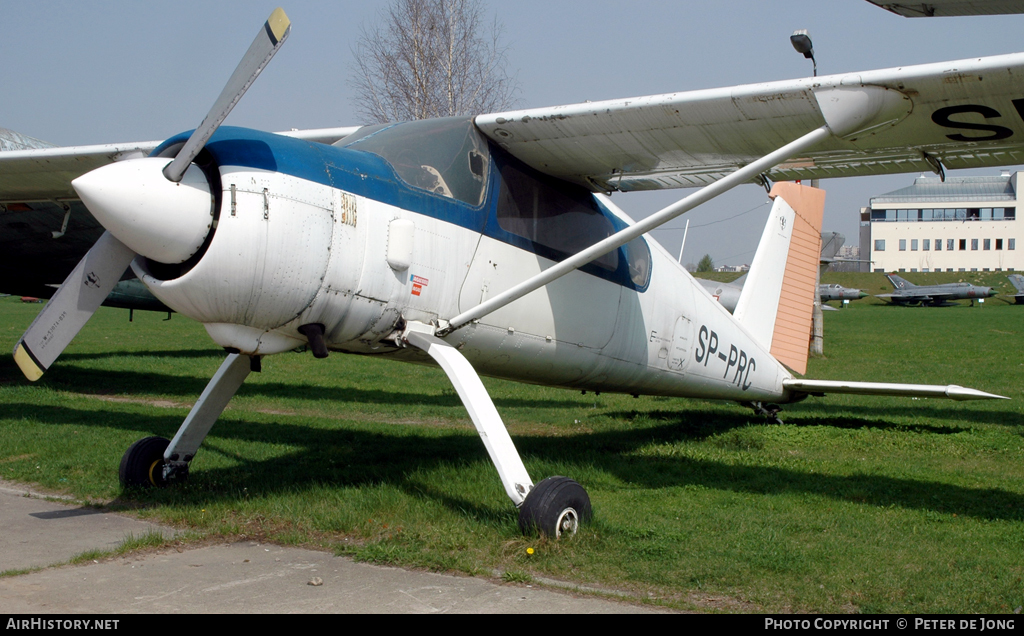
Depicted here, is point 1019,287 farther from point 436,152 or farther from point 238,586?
point 238,586

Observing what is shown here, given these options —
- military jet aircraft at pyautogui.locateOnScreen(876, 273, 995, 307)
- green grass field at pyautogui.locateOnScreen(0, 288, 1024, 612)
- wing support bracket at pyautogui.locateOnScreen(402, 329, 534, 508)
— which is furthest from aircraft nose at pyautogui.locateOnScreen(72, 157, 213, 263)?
military jet aircraft at pyautogui.locateOnScreen(876, 273, 995, 307)

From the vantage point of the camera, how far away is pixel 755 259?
9227 millimetres

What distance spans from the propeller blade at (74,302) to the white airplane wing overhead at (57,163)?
263cm

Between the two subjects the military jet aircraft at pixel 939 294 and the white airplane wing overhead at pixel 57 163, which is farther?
the military jet aircraft at pixel 939 294

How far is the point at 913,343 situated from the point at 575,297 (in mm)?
21021

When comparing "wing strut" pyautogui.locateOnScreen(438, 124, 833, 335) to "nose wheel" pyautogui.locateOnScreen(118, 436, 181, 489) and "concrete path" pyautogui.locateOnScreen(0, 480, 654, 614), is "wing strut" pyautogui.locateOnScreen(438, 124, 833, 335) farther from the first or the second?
"nose wheel" pyautogui.locateOnScreen(118, 436, 181, 489)

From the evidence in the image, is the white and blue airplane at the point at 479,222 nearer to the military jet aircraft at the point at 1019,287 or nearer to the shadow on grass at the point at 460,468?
the shadow on grass at the point at 460,468

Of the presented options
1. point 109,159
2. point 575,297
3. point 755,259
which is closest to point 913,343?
point 755,259

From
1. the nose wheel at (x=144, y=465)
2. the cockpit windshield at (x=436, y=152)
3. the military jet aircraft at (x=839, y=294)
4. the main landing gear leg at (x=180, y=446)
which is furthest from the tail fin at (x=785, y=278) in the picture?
the military jet aircraft at (x=839, y=294)

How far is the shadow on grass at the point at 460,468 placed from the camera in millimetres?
5867

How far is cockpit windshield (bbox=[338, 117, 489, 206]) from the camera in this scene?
5258 mm
